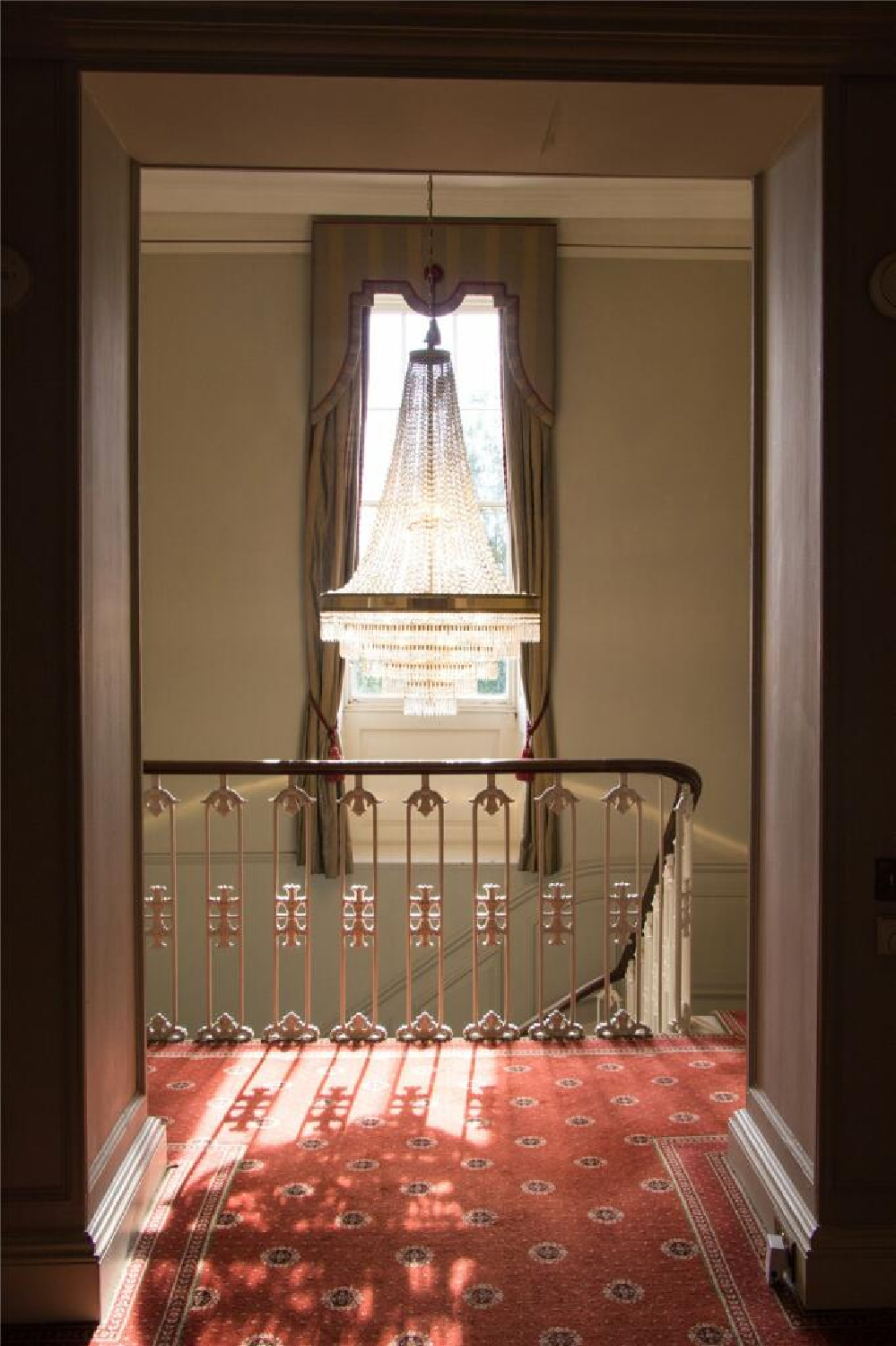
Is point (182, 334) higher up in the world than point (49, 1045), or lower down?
higher up

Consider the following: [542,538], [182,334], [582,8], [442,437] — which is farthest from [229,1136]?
[182,334]

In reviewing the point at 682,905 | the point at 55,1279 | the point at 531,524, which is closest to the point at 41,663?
the point at 55,1279

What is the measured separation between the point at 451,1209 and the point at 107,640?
1.63 meters

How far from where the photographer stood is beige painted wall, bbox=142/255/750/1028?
6812mm

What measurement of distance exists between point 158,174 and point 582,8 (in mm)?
4353

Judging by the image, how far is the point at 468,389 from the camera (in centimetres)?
705

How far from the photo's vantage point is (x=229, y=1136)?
353 cm

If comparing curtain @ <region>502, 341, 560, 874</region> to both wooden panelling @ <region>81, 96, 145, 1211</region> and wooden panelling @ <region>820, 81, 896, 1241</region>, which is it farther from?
wooden panelling @ <region>820, 81, 896, 1241</region>

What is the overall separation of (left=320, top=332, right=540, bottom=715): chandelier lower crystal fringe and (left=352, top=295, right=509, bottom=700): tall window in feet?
6.87


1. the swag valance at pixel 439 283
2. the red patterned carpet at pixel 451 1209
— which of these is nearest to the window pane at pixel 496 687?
the swag valance at pixel 439 283

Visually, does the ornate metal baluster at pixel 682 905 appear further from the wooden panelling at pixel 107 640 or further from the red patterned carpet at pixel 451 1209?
the wooden panelling at pixel 107 640

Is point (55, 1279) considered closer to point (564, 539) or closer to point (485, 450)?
point (564, 539)

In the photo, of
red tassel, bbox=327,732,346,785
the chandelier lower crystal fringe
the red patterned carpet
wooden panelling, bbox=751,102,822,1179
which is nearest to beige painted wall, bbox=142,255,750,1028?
red tassel, bbox=327,732,346,785

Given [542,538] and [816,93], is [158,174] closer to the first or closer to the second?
[542,538]
